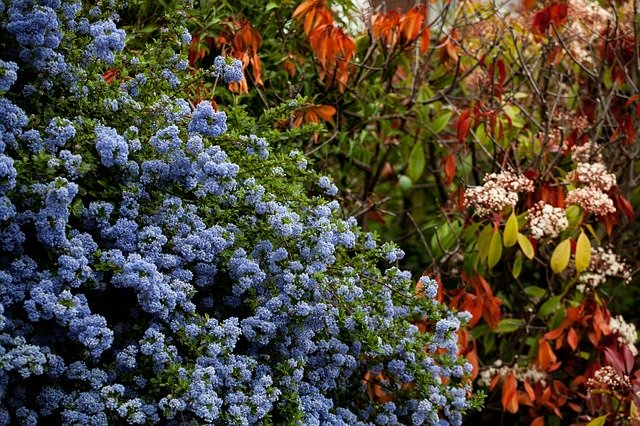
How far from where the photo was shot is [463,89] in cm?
436

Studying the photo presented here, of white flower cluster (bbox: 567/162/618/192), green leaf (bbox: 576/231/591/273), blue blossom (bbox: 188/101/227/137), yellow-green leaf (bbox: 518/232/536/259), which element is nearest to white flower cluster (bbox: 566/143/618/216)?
white flower cluster (bbox: 567/162/618/192)

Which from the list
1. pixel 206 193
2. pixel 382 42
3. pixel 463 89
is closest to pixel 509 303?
pixel 463 89

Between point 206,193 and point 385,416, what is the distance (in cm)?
82

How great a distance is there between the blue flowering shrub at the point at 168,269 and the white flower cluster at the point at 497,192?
70cm

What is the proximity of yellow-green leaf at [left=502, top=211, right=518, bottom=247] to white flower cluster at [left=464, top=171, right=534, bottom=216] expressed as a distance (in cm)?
6

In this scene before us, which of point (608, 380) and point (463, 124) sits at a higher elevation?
point (463, 124)

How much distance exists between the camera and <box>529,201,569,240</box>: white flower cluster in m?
3.30

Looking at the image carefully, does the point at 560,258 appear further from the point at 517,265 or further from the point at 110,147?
the point at 110,147

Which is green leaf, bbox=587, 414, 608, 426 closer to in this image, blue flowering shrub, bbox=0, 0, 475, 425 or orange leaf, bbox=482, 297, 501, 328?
orange leaf, bbox=482, 297, 501, 328

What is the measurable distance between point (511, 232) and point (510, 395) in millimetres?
605

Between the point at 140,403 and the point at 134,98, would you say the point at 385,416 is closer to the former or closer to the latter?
the point at 140,403

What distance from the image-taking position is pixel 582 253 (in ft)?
11.1

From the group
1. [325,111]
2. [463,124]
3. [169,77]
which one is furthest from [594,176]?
[169,77]

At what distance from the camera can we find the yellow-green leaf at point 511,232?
3344 millimetres
